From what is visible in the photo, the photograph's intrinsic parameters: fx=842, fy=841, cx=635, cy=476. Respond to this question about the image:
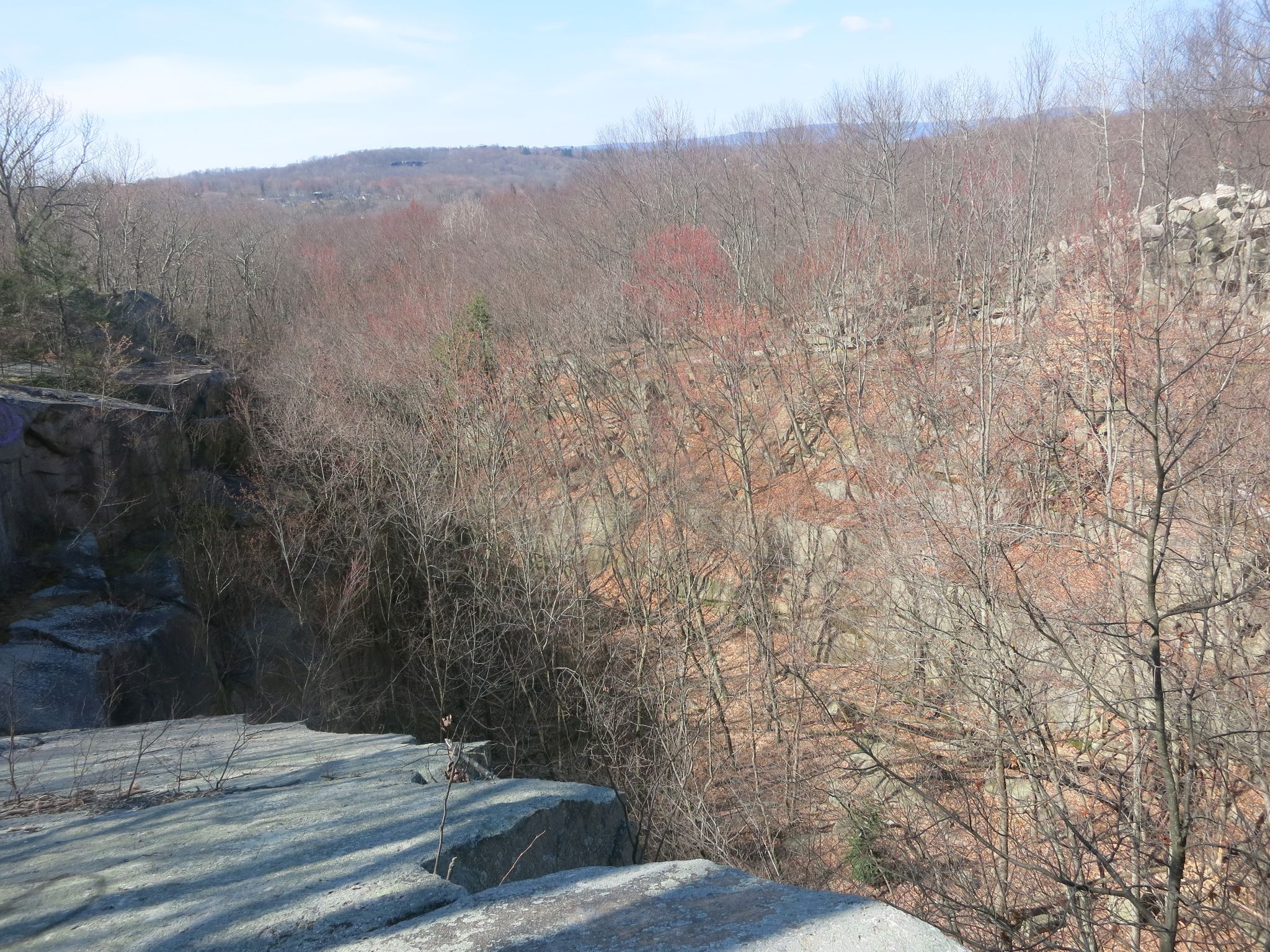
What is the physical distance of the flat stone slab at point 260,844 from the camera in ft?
10.5

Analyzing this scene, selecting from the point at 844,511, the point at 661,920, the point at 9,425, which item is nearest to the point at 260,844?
the point at 661,920

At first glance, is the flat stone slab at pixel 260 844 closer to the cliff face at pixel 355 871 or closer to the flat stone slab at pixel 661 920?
the cliff face at pixel 355 871

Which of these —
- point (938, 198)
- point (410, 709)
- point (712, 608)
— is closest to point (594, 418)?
point (712, 608)

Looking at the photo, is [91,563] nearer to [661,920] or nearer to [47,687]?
[47,687]

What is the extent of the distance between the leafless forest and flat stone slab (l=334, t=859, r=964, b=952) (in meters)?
2.71

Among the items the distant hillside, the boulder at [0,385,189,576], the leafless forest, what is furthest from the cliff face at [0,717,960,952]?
the distant hillside

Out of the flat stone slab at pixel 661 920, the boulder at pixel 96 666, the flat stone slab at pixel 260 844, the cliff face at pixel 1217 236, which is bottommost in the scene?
the boulder at pixel 96 666

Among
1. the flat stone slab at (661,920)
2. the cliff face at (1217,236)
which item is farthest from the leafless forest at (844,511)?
the flat stone slab at (661,920)

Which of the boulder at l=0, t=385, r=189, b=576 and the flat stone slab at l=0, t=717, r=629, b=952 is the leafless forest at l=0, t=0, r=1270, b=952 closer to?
the boulder at l=0, t=385, r=189, b=576

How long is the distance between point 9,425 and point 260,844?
457 inches

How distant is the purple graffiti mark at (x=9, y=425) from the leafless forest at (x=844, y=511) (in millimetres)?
3710

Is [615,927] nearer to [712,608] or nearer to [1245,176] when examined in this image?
[712,608]

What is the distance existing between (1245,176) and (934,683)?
54.6 feet

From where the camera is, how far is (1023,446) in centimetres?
1452
